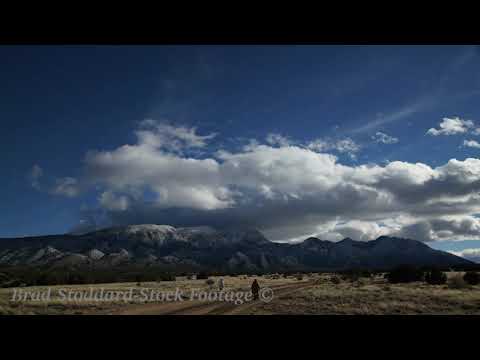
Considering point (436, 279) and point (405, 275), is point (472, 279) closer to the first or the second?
point (436, 279)

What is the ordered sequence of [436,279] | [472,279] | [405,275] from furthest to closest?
[405,275] → [436,279] → [472,279]

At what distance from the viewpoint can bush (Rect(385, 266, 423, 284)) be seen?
99.5 ft

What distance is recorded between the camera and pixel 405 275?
102 ft

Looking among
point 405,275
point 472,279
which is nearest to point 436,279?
point 472,279

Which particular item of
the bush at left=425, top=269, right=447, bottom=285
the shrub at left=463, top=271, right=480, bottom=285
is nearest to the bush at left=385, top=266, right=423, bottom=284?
the bush at left=425, top=269, right=447, bottom=285

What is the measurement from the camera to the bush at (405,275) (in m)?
30.3

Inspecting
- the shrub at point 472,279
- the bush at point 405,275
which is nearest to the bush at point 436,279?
the shrub at point 472,279

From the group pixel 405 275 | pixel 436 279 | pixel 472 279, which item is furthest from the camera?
pixel 405 275

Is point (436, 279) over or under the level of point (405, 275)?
under

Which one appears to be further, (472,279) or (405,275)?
(405,275)

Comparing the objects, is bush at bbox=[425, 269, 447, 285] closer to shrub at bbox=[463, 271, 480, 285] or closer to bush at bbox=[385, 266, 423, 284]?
shrub at bbox=[463, 271, 480, 285]
